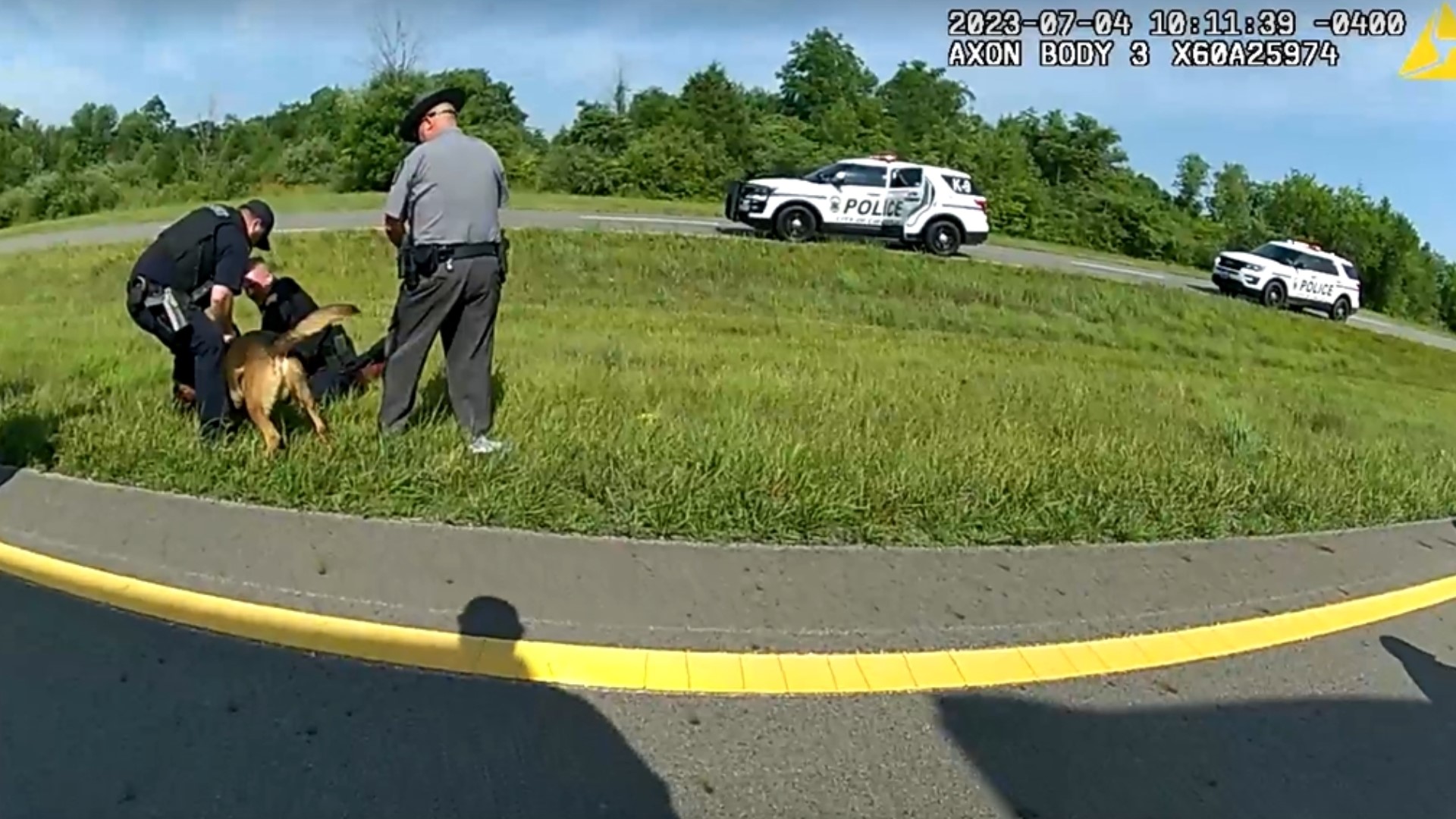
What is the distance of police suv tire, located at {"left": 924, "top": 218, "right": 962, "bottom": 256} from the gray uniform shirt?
18.2 meters

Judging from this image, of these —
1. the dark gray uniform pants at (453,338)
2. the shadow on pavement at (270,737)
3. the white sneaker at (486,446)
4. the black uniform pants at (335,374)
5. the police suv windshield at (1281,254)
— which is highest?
the police suv windshield at (1281,254)

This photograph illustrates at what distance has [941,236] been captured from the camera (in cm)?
2288

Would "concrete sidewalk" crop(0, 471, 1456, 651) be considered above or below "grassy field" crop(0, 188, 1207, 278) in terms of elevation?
below

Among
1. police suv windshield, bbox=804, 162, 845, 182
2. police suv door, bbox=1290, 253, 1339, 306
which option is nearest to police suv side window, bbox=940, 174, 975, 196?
police suv windshield, bbox=804, 162, 845, 182

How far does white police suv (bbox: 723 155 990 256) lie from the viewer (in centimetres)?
2242

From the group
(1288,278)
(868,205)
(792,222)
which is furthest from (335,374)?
(1288,278)

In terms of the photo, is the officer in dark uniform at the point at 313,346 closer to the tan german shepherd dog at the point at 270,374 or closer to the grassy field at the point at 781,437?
the grassy field at the point at 781,437

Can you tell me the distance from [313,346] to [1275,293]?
25525mm

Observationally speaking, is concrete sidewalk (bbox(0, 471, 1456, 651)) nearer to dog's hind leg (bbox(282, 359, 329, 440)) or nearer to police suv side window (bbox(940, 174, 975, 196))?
dog's hind leg (bbox(282, 359, 329, 440))

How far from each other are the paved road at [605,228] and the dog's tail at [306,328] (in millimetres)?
15873

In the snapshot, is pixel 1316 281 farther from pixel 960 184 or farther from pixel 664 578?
pixel 664 578

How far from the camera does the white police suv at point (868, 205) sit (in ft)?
73.6

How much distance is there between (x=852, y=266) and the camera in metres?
19.8

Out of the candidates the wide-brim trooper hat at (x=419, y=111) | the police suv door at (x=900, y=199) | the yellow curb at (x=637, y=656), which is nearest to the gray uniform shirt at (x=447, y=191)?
the wide-brim trooper hat at (x=419, y=111)
